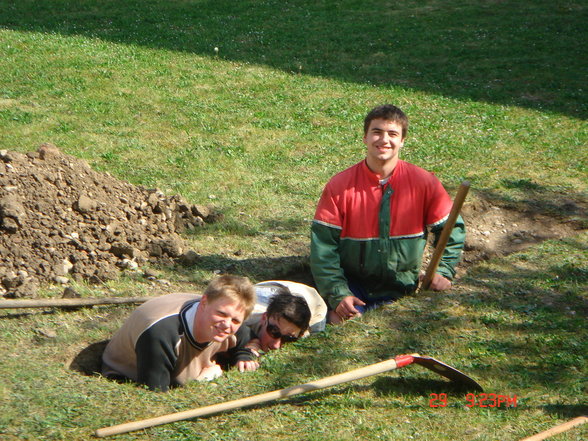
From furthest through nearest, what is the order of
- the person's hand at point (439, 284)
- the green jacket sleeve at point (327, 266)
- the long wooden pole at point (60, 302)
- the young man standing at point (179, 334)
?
the person's hand at point (439, 284), the green jacket sleeve at point (327, 266), the long wooden pole at point (60, 302), the young man standing at point (179, 334)

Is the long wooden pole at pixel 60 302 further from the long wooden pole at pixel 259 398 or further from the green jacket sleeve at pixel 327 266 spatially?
the long wooden pole at pixel 259 398

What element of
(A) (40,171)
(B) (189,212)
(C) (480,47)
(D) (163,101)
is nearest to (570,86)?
(C) (480,47)

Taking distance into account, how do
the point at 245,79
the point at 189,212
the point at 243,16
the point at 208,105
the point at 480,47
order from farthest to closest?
the point at 243,16
the point at 480,47
the point at 245,79
the point at 208,105
the point at 189,212

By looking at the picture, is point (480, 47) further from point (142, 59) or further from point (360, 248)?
Answer: point (360, 248)

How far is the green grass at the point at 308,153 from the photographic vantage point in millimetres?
4555

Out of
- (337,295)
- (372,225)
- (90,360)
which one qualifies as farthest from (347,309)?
(90,360)

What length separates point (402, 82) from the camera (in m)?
13.2

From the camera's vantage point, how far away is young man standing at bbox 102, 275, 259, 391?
15.3 feet

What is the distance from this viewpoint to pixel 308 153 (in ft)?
31.9

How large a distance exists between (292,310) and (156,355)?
3.46 ft

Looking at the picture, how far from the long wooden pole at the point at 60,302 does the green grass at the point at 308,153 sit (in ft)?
0.28

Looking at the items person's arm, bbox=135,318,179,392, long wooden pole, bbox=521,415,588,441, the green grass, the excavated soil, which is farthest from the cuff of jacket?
long wooden pole, bbox=521,415,588,441

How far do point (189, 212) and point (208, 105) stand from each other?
4.18m

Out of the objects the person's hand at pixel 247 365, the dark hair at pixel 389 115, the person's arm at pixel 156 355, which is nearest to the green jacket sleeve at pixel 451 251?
the dark hair at pixel 389 115
